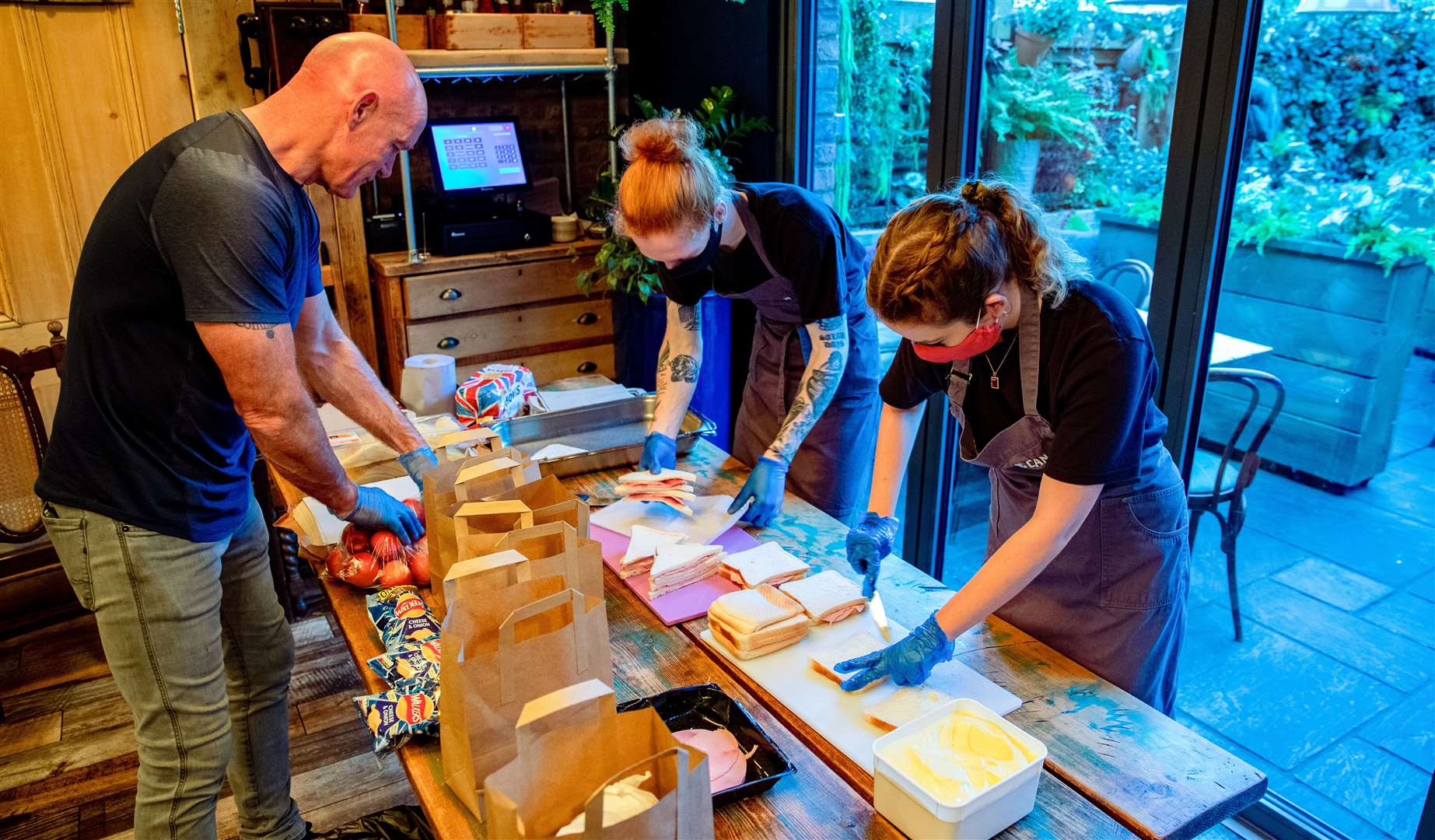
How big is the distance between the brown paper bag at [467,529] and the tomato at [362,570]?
15 cm

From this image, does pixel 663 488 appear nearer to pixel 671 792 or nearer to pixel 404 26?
pixel 671 792

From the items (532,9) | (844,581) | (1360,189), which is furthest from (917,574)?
(532,9)

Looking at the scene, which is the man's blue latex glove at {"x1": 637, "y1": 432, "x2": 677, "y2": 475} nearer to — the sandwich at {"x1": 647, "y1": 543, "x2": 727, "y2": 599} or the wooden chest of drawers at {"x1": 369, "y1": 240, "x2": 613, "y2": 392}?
the sandwich at {"x1": 647, "y1": 543, "x2": 727, "y2": 599}

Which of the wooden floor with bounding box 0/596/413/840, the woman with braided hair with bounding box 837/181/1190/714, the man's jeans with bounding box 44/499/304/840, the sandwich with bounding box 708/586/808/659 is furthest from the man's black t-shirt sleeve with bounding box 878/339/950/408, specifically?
the wooden floor with bounding box 0/596/413/840

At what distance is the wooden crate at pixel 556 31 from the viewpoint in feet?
12.9

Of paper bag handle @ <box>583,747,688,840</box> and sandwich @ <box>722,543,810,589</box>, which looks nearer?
paper bag handle @ <box>583,747,688,840</box>

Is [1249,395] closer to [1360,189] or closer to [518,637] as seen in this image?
[1360,189]

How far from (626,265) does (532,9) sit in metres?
1.27

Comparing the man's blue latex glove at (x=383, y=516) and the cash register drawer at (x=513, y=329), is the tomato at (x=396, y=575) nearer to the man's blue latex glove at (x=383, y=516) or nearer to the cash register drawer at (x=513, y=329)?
the man's blue latex glove at (x=383, y=516)

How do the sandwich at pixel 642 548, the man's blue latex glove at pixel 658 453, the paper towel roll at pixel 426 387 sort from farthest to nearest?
1. the paper towel roll at pixel 426 387
2. the man's blue latex glove at pixel 658 453
3. the sandwich at pixel 642 548

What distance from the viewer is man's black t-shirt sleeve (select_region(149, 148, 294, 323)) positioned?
156cm

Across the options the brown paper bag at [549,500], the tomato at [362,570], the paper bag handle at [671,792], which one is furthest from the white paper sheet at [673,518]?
the paper bag handle at [671,792]

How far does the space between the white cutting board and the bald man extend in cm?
79

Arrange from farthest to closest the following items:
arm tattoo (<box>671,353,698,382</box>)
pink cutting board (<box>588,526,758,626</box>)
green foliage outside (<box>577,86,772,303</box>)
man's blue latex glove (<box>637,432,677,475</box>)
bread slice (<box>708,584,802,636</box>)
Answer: green foliage outside (<box>577,86,772,303</box>) → arm tattoo (<box>671,353,698,382</box>) → man's blue latex glove (<box>637,432,677,475</box>) → pink cutting board (<box>588,526,758,626</box>) → bread slice (<box>708,584,802,636</box>)
